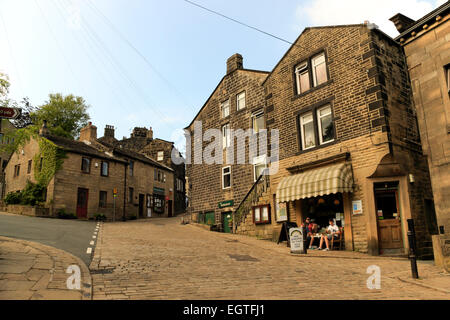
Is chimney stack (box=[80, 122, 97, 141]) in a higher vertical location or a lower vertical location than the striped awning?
higher

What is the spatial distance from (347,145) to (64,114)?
146 feet

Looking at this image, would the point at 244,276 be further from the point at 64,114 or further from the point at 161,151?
the point at 64,114

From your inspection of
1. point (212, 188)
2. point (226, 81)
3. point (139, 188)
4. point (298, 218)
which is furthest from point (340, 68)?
point (139, 188)

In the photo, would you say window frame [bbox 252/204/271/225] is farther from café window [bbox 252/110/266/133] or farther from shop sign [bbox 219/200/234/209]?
café window [bbox 252/110/266/133]

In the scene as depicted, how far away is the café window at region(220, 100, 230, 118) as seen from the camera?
2589 cm

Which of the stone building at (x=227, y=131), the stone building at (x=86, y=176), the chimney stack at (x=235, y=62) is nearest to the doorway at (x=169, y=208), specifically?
the stone building at (x=86, y=176)

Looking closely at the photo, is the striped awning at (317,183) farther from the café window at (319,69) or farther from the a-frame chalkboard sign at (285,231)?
the café window at (319,69)

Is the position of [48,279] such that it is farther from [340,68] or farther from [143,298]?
[340,68]

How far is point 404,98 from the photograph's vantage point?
1538cm

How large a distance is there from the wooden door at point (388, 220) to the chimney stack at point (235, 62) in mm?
15498

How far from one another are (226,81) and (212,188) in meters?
8.29

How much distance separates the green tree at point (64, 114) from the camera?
4703 cm

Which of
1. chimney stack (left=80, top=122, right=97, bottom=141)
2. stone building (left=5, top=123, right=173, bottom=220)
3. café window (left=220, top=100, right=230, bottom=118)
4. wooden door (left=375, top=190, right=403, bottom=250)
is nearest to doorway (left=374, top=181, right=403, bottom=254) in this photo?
wooden door (left=375, top=190, right=403, bottom=250)

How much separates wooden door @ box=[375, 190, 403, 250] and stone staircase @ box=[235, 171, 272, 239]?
20.7 ft
